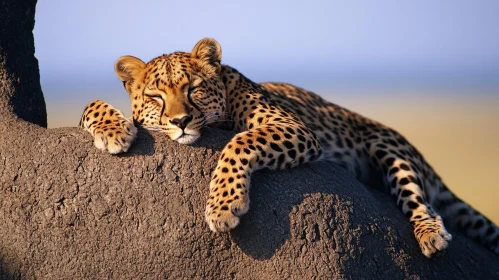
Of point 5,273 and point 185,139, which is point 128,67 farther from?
point 5,273

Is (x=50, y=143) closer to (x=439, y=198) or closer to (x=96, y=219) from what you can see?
(x=96, y=219)

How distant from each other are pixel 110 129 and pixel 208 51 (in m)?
1.60

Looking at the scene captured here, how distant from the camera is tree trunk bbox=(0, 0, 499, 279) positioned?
822cm

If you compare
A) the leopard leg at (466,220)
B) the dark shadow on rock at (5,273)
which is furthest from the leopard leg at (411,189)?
the dark shadow on rock at (5,273)

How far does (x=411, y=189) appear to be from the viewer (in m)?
10.3

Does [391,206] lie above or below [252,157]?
below

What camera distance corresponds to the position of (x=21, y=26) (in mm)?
9117

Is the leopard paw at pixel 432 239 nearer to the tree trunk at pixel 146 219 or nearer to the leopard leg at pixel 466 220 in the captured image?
the tree trunk at pixel 146 219

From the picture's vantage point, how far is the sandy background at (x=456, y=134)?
37312mm

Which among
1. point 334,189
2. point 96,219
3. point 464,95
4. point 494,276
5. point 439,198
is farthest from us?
point 464,95

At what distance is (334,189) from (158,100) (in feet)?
6.12

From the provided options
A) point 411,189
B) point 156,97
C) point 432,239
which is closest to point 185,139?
point 156,97

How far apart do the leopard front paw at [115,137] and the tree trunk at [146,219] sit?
0.29 feet

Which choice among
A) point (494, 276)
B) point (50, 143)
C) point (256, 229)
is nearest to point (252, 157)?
point (256, 229)
